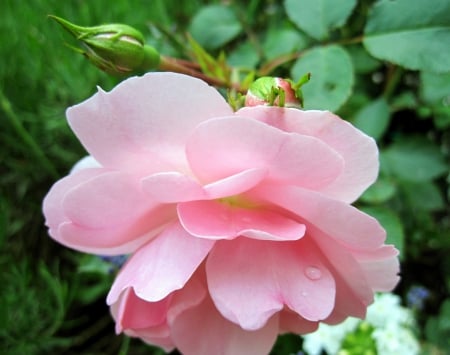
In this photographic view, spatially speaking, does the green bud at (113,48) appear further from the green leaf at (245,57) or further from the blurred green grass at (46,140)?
the blurred green grass at (46,140)

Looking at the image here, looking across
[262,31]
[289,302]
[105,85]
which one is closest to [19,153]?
[105,85]

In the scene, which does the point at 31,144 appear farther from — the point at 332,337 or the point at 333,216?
the point at 333,216

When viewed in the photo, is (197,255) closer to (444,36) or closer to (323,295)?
(323,295)

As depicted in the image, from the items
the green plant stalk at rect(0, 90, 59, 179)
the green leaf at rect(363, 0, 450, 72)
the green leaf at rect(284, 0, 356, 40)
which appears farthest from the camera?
the green plant stalk at rect(0, 90, 59, 179)

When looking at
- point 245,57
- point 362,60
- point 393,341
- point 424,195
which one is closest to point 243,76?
point 245,57

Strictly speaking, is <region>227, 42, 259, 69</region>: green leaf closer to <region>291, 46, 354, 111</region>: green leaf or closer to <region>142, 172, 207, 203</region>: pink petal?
<region>291, 46, 354, 111</region>: green leaf

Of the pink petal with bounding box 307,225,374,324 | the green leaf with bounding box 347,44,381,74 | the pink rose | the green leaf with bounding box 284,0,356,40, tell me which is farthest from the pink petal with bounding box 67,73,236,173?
the green leaf with bounding box 347,44,381,74
